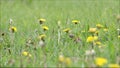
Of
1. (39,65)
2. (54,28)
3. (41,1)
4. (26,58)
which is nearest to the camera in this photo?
(39,65)

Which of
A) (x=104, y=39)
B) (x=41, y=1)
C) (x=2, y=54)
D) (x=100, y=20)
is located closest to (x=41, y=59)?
(x=2, y=54)

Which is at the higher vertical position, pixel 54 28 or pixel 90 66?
pixel 54 28

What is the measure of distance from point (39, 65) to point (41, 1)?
653 cm

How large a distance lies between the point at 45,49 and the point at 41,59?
423 millimetres

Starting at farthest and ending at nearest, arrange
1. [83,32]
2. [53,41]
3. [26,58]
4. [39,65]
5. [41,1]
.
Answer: [41,1] → [83,32] → [53,41] → [26,58] → [39,65]

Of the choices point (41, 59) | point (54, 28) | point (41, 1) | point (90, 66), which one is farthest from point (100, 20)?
point (41, 1)

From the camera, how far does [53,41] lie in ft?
11.3

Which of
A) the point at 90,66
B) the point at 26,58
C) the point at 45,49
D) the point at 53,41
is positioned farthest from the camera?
the point at 53,41

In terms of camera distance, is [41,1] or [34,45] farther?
[41,1]

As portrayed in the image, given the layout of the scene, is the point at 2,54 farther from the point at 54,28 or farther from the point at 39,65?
the point at 54,28

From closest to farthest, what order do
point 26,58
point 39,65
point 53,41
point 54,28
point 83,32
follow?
point 39,65 → point 26,58 → point 53,41 → point 83,32 → point 54,28

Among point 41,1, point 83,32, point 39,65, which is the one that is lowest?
point 39,65

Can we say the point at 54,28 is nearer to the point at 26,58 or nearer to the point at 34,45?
the point at 34,45

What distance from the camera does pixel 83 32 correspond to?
3.70m
